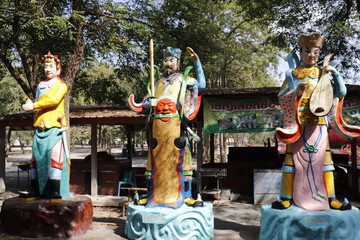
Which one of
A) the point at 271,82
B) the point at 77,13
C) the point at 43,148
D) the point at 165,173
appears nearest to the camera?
the point at 165,173

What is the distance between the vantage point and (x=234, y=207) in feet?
31.0

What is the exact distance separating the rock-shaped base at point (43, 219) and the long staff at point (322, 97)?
369cm

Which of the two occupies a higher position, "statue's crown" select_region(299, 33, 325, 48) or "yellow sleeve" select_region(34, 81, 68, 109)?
"statue's crown" select_region(299, 33, 325, 48)

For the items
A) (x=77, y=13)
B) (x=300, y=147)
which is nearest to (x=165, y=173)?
(x=300, y=147)

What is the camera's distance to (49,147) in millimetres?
5793

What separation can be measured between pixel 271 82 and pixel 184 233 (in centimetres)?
2370

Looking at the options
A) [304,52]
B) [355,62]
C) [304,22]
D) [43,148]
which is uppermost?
[304,22]

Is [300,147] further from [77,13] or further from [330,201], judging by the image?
[77,13]

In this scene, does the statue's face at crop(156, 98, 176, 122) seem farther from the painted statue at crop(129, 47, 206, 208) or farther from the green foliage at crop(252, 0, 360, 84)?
the green foliage at crop(252, 0, 360, 84)

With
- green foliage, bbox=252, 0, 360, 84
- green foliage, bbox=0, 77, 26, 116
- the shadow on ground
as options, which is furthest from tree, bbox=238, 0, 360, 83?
green foliage, bbox=0, 77, 26, 116

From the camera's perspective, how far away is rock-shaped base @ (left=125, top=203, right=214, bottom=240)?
5102mm

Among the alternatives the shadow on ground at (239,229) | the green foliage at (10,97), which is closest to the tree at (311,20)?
the shadow on ground at (239,229)

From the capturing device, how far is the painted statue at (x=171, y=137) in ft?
17.7

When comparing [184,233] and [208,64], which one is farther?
[208,64]
